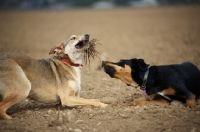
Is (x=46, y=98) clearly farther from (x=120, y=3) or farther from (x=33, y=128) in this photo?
(x=120, y=3)

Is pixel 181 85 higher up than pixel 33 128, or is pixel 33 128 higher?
pixel 181 85

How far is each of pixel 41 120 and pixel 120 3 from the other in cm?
7759

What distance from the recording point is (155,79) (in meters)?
6.92

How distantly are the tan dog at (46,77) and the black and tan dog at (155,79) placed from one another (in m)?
0.77

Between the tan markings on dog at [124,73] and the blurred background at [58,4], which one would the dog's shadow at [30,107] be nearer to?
the tan markings on dog at [124,73]

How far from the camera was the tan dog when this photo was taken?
604 centimetres

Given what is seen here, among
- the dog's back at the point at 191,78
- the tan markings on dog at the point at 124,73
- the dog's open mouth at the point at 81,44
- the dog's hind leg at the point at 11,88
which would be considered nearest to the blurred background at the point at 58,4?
the dog's back at the point at 191,78

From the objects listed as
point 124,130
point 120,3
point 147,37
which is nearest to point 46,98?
point 124,130

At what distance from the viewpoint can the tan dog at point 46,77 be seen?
238 inches

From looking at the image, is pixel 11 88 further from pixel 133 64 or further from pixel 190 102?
pixel 190 102

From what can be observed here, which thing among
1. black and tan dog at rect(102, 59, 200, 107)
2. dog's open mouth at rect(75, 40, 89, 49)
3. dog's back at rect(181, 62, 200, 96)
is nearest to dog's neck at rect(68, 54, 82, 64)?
dog's open mouth at rect(75, 40, 89, 49)

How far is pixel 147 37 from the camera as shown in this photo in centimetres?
2258

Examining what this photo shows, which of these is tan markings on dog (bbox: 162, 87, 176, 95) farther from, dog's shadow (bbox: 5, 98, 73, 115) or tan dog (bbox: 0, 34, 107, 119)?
dog's shadow (bbox: 5, 98, 73, 115)

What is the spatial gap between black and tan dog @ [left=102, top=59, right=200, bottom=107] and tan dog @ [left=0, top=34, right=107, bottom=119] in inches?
30.4
